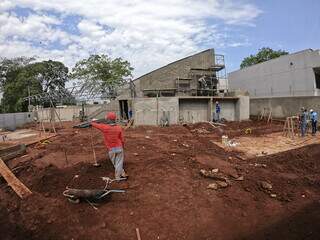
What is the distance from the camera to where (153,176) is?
7.98 meters

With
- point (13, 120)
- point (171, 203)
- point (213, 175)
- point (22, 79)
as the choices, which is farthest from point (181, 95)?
point (22, 79)

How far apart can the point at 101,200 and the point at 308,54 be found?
24.9m

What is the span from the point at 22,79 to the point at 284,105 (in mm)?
37991

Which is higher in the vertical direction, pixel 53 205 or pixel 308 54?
pixel 308 54

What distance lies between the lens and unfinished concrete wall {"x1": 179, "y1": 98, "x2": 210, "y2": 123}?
24922 millimetres

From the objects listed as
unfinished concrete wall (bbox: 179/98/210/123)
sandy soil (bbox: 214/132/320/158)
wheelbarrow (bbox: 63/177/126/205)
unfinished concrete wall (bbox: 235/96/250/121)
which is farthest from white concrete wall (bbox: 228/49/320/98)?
wheelbarrow (bbox: 63/177/126/205)

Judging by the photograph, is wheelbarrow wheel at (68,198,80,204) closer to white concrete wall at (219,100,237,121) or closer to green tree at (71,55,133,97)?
white concrete wall at (219,100,237,121)

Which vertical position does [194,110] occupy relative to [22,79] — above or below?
below

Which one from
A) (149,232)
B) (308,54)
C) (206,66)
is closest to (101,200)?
(149,232)

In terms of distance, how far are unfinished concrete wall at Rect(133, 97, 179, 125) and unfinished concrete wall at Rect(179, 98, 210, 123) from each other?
125cm

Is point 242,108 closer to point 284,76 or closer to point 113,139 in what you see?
point 284,76

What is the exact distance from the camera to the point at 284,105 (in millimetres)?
23812

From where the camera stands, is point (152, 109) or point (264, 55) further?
point (264, 55)

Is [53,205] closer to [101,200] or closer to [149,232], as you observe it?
[101,200]
